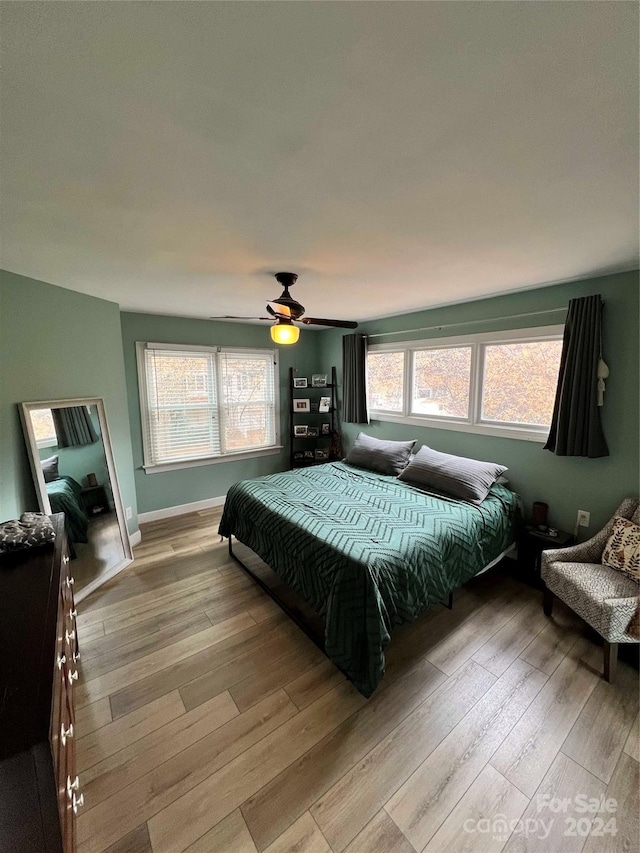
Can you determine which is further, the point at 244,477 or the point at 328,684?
the point at 244,477

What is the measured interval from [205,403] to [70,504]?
188cm

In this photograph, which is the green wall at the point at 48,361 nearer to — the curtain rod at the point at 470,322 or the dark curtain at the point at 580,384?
the curtain rod at the point at 470,322

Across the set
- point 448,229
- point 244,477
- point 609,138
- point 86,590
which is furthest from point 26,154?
point 244,477

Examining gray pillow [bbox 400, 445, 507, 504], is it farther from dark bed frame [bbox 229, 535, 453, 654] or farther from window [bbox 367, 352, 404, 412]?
window [bbox 367, 352, 404, 412]

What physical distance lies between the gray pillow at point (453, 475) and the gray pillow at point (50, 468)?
9.59 ft

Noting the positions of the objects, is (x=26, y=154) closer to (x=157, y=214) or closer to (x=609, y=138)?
(x=157, y=214)

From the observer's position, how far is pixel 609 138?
985mm

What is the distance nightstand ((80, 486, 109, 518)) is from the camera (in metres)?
2.67

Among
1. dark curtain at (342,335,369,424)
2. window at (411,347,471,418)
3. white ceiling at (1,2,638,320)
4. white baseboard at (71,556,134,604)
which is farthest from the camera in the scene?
dark curtain at (342,335,369,424)

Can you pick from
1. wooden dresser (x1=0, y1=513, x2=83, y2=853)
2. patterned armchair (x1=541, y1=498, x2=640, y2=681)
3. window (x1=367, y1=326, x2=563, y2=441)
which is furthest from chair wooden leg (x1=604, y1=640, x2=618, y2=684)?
wooden dresser (x1=0, y1=513, x2=83, y2=853)

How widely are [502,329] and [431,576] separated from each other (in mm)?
2251

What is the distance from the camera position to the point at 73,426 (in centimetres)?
259

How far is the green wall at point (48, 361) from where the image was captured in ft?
7.00

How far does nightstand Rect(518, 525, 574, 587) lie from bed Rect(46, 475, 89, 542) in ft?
11.6
